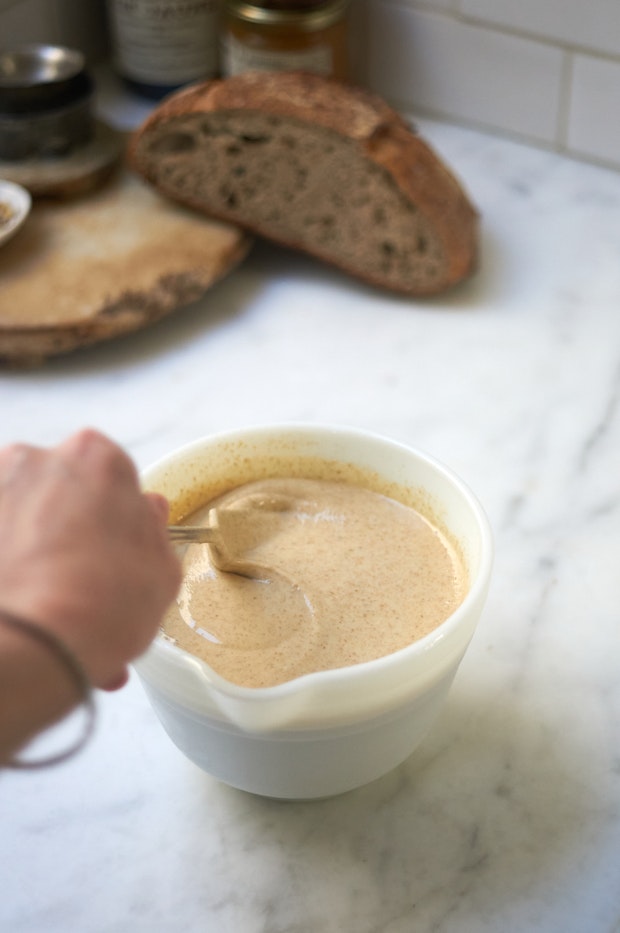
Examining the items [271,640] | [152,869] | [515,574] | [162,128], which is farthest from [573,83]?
[152,869]

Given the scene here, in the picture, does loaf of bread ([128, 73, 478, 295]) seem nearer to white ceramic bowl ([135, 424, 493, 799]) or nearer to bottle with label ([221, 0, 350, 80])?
bottle with label ([221, 0, 350, 80])

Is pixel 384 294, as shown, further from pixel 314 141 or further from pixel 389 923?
pixel 389 923

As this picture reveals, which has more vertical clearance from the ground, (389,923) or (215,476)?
(215,476)

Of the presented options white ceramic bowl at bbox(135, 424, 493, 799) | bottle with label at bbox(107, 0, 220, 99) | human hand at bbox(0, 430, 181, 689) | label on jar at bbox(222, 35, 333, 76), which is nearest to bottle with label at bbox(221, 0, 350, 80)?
label on jar at bbox(222, 35, 333, 76)

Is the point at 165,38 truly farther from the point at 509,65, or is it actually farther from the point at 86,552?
the point at 86,552

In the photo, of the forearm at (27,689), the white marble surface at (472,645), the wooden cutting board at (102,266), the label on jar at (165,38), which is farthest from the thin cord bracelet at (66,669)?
the label on jar at (165,38)

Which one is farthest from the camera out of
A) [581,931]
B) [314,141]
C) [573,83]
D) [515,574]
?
[573,83]

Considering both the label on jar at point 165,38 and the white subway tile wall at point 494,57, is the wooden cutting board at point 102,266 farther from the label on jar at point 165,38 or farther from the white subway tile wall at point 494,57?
the white subway tile wall at point 494,57
